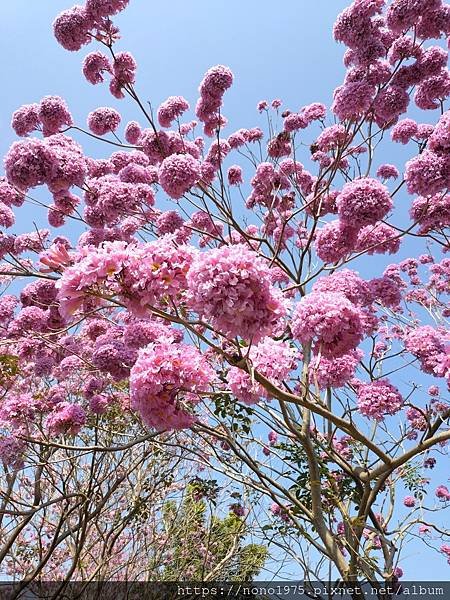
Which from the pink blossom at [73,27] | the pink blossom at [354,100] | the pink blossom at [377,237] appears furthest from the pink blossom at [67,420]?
the pink blossom at [354,100]

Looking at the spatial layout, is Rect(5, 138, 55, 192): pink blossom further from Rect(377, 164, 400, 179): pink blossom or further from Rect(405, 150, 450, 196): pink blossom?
Rect(377, 164, 400, 179): pink blossom

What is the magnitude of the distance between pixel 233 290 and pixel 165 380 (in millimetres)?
688

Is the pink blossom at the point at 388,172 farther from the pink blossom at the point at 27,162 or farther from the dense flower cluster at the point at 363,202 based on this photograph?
the pink blossom at the point at 27,162

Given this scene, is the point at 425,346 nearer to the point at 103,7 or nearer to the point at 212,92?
the point at 212,92

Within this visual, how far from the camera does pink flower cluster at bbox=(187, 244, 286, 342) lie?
2.19 m

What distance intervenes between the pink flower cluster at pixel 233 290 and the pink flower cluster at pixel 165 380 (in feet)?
1.30

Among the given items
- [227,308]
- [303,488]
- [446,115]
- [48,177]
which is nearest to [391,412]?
[303,488]

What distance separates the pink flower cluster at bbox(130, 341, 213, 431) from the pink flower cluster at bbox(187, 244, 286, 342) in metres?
0.40

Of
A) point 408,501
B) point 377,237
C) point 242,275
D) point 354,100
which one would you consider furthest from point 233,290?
point 408,501

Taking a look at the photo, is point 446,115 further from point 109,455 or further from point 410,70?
point 109,455

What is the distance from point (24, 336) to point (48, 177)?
2.13 metres

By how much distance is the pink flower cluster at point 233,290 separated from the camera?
86.1 inches

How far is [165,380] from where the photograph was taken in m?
2.57

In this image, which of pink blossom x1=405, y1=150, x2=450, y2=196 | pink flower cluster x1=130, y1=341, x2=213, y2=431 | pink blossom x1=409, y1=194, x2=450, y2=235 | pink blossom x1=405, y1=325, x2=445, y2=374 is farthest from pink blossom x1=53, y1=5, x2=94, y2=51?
pink blossom x1=405, y1=325, x2=445, y2=374
